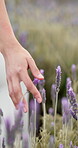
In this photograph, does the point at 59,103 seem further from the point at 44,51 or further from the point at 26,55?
the point at 26,55

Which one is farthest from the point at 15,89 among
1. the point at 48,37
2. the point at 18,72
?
the point at 48,37

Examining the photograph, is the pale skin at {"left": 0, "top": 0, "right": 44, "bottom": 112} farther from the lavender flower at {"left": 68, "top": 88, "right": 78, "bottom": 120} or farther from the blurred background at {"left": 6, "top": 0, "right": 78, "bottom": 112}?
the blurred background at {"left": 6, "top": 0, "right": 78, "bottom": 112}

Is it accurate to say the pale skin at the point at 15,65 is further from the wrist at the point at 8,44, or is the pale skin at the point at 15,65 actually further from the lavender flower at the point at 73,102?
the lavender flower at the point at 73,102

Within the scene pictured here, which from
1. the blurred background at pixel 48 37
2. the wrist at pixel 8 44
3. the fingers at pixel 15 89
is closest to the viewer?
the fingers at pixel 15 89

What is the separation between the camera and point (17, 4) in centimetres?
593

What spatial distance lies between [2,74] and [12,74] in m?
0.36


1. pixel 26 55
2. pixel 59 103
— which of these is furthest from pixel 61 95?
pixel 26 55

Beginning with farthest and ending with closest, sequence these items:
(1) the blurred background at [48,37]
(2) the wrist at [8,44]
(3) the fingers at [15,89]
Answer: (1) the blurred background at [48,37], (2) the wrist at [8,44], (3) the fingers at [15,89]

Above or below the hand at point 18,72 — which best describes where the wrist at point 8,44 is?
above

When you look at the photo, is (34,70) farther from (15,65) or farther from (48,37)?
(48,37)

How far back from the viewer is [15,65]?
143 cm

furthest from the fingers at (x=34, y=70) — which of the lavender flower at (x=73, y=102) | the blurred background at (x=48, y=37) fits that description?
the blurred background at (x=48, y=37)

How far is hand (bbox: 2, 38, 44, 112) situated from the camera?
1396 millimetres

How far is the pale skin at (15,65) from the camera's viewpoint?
1399 mm
